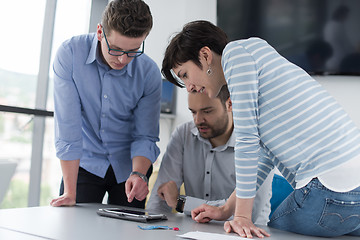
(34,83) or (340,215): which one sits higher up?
(34,83)

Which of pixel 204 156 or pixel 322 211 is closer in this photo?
pixel 322 211

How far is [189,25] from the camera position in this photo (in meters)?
1.30

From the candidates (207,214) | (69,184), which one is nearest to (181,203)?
(207,214)

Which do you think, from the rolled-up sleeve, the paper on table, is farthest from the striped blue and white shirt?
the rolled-up sleeve

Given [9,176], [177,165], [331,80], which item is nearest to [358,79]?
[331,80]

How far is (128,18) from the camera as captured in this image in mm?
1311

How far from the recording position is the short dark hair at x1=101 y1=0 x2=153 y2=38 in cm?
131

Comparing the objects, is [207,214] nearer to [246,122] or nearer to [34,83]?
[246,122]

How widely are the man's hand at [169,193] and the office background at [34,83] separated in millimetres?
1298

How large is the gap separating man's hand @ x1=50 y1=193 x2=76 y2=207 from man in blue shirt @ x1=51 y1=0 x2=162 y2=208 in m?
0.02

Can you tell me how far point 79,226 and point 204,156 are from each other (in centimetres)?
84

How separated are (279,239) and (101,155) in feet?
2.90

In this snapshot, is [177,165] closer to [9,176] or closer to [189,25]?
[189,25]

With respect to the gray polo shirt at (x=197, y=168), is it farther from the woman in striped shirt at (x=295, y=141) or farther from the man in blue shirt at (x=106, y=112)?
the woman in striped shirt at (x=295, y=141)
